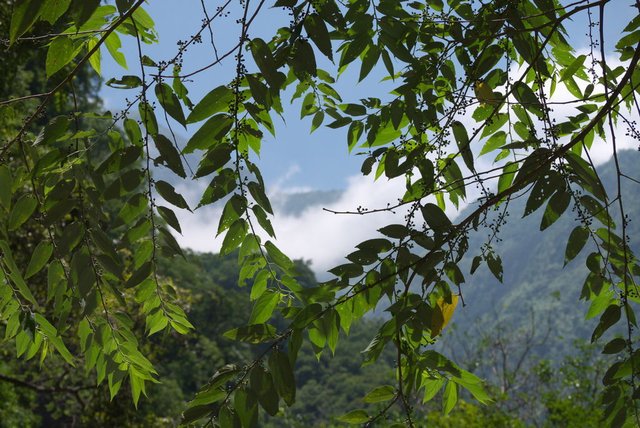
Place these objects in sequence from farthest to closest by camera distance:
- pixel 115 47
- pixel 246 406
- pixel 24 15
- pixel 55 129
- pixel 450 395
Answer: pixel 115 47, pixel 450 395, pixel 55 129, pixel 246 406, pixel 24 15

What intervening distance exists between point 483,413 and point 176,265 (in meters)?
19.3

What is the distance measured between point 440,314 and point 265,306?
0.84ft

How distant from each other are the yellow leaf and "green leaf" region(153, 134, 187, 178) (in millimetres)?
411

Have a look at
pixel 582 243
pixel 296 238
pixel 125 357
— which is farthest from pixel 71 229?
pixel 296 238

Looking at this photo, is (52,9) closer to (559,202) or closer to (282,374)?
(282,374)

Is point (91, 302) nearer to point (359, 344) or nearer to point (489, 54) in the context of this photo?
point (489, 54)

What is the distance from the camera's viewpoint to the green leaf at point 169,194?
93 cm

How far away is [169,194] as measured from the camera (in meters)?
0.94

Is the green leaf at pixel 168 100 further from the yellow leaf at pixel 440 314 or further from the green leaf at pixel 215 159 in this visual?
the yellow leaf at pixel 440 314

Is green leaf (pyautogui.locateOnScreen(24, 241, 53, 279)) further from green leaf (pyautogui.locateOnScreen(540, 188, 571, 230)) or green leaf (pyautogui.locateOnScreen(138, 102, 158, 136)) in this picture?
green leaf (pyautogui.locateOnScreen(540, 188, 571, 230))

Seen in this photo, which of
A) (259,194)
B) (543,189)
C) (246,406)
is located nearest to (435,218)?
(543,189)

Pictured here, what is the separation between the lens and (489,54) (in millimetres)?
1203

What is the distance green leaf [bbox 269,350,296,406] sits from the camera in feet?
2.77

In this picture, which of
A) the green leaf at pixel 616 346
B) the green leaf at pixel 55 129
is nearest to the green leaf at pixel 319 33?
the green leaf at pixel 55 129
